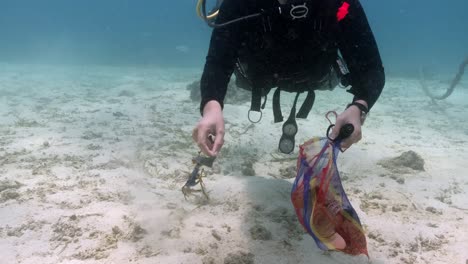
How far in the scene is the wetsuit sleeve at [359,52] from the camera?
9.45 ft

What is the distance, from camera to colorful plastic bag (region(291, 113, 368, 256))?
2.25 meters

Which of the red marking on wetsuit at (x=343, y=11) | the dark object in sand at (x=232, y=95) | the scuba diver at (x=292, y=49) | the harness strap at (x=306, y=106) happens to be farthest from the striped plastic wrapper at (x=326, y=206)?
the dark object in sand at (x=232, y=95)

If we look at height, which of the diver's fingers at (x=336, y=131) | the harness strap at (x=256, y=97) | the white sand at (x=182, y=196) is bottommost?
the white sand at (x=182, y=196)

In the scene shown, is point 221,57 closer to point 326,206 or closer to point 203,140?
point 203,140

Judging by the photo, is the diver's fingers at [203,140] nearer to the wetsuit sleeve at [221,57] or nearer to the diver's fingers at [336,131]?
the wetsuit sleeve at [221,57]

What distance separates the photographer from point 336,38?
10.7 ft

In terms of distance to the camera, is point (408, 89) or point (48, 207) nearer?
point (48, 207)

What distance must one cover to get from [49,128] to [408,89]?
632 inches

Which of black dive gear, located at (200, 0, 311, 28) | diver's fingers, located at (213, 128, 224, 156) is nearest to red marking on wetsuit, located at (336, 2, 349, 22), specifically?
black dive gear, located at (200, 0, 311, 28)

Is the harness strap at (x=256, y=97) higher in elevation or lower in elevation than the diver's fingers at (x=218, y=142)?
higher

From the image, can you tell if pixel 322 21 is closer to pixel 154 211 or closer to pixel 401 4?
pixel 154 211

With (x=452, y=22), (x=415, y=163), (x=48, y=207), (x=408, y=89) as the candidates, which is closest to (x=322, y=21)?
(x=415, y=163)

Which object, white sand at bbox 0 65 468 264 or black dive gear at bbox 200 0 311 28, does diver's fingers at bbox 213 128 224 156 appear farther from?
black dive gear at bbox 200 0 311 28

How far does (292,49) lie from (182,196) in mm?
2088
